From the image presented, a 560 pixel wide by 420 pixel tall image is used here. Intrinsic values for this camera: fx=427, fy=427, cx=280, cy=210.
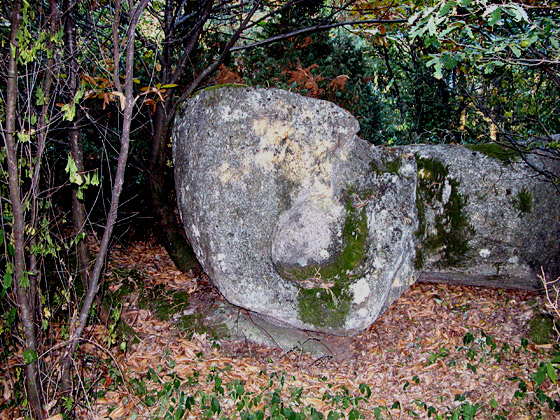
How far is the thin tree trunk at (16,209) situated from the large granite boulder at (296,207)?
5.83ft

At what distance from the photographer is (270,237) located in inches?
165

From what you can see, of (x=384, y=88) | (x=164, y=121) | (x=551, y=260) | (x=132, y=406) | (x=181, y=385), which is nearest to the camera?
(x=132, y=406)

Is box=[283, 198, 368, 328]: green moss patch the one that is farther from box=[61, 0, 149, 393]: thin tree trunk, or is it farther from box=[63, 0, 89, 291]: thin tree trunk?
box=[63, 0, 89, 291]: thin tree trunk

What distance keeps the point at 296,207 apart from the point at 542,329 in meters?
A: 2.66

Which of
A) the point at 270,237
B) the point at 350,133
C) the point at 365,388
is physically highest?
the point at 350,133

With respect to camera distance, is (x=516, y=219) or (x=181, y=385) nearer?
(x=181, y=385)

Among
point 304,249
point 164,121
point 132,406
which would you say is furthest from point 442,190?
point 132,406

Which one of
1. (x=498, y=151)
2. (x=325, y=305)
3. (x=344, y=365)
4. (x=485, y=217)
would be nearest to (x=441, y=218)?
(x=485, y=217)

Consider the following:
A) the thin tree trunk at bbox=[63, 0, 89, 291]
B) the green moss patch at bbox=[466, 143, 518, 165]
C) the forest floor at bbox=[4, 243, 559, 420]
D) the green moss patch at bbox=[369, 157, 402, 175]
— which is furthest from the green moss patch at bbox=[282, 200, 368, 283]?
the thin tree trunk at bbox=[63, 0, 89, 291]

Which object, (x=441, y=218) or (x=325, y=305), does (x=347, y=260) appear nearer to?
(x=325, y=305)

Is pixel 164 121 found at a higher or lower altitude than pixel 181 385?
higher

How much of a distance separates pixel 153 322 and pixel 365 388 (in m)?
2.31

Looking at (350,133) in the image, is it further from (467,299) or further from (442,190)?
(467,299)

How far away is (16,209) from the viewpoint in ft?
8.96
